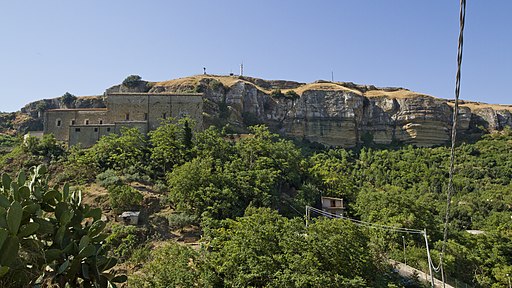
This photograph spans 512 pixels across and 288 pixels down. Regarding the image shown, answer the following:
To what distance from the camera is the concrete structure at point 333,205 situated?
102 feet

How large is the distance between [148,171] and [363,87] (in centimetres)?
4832

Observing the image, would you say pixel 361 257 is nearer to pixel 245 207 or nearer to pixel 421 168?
pixel 245 207

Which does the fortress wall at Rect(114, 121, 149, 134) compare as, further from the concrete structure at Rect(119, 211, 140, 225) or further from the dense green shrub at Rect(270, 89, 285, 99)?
the dense green shrub at Rect(270, 89, 285, 99)

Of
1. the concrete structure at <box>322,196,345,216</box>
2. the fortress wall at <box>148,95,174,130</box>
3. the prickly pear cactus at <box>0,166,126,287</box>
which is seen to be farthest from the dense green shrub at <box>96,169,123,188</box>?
the prickly pear cactus at <box>0,166,126,287</box>

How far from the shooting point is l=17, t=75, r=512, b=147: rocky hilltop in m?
56.8

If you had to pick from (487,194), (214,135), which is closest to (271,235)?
(214,135)

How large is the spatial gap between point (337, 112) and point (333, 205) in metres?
29.7

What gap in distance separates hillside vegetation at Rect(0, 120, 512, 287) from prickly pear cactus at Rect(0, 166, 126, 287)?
0.35m

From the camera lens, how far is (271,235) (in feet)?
53.4

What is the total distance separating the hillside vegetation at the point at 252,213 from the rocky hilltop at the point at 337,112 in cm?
1404

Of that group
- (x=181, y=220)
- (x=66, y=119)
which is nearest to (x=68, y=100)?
(x=66, y=119)

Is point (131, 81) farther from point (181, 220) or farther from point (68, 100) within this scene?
point (181, 220)

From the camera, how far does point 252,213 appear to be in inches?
893

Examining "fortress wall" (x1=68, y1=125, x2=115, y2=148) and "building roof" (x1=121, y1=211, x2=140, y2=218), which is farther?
"fortress wall" (x1=68, y1=125, x2=115, y2=148)
